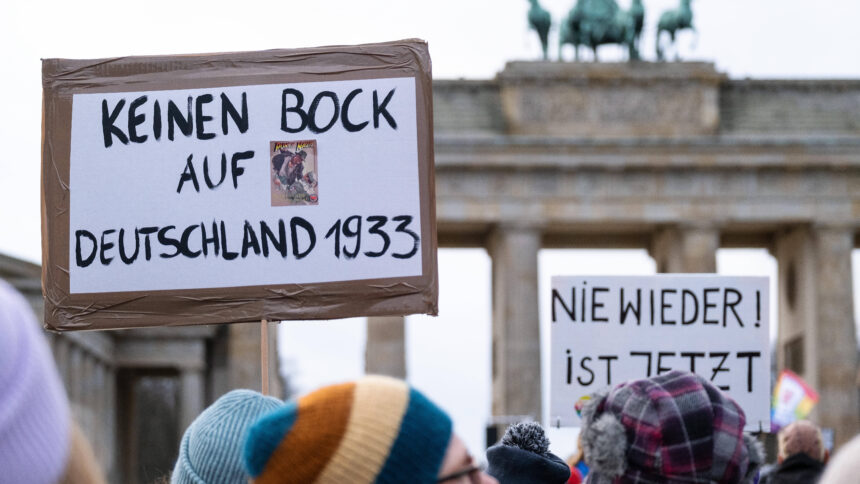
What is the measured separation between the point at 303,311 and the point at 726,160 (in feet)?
148

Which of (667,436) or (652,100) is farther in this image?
(652,100)

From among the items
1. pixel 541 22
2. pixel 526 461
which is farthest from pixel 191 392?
pixel 526 461

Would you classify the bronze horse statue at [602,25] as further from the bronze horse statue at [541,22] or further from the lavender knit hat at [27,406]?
the lavender knit hat at [27,406]

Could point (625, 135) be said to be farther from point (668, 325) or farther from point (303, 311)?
point (303, 311)

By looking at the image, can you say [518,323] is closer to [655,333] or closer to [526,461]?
[655,333]

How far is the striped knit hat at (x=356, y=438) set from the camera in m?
3.76

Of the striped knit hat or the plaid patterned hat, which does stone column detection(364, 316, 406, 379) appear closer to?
the plaid patterned hat

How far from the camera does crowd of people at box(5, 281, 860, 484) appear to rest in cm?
296

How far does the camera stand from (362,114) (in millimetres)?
7883

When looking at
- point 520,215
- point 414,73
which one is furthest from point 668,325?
point 520,215

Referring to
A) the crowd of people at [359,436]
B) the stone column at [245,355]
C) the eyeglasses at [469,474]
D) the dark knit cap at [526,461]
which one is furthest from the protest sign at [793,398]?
the stone column at [245,355]

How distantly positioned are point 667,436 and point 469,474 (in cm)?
75

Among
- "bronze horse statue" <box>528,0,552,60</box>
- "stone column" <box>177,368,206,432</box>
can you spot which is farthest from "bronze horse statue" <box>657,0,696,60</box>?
"stone column" <box>177,368,206,432</box>

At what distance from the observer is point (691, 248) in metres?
51.8
